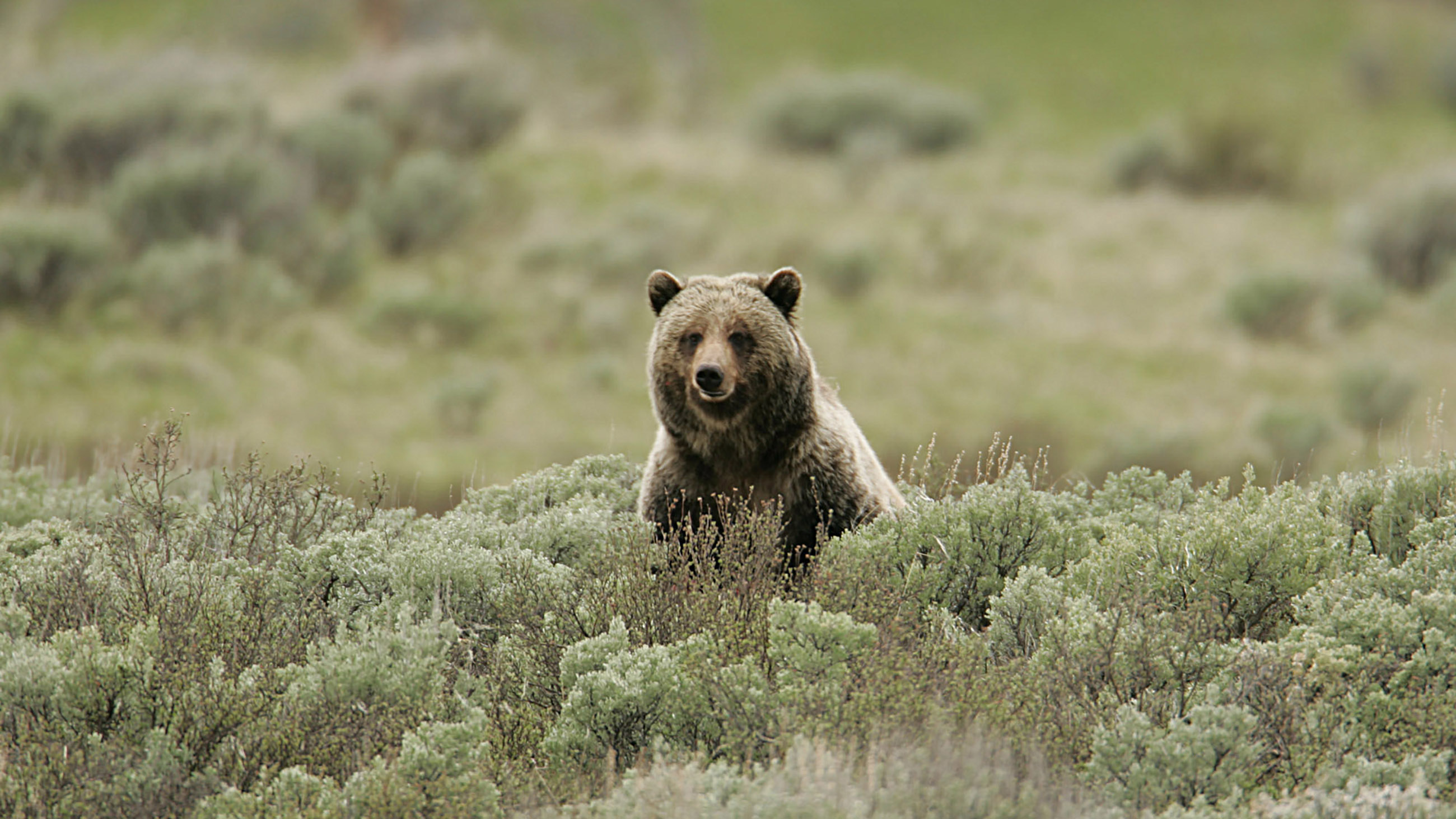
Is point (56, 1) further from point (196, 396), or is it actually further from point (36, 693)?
point (36, 693)

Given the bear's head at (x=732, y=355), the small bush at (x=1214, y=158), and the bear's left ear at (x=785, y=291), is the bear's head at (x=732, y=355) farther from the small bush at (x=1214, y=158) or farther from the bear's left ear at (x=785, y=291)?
the small bush at (x=1214, y=158)

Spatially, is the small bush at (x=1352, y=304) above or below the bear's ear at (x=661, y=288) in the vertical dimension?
above

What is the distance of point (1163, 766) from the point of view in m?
3.92

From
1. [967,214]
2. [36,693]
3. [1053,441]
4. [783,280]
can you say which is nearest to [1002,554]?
[783,280]

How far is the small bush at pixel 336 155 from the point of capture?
20.0 meters

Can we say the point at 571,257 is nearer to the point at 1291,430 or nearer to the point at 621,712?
the point at 1291,430

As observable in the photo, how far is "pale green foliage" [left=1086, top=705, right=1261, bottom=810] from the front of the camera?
3.84m

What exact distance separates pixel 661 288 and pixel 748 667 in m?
2.46

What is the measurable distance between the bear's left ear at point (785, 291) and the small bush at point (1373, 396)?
1349 cm

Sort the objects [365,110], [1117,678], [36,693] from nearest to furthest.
Result: [36,693] < [1117,678] < [365,110]

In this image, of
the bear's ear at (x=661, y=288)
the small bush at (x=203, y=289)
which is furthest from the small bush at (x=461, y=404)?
the bear's ear at (x=661, y=288)

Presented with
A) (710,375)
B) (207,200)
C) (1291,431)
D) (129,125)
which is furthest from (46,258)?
(1291,431)

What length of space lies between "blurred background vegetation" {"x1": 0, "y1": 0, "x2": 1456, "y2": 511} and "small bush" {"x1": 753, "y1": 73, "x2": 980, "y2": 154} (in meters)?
0.15

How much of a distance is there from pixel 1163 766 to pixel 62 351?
590 inches
